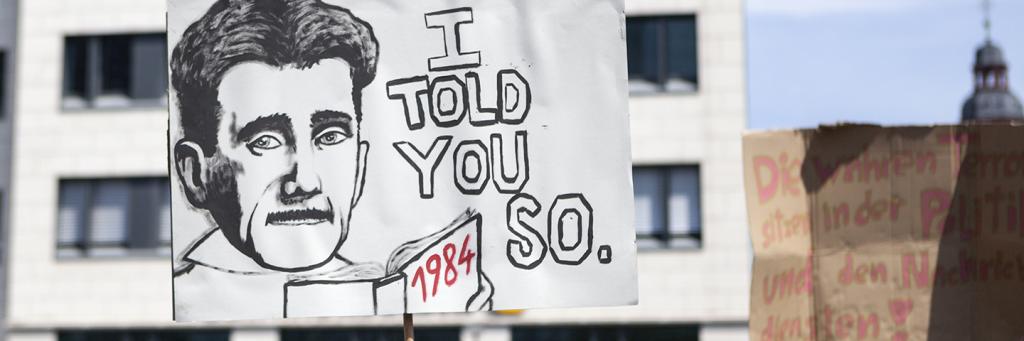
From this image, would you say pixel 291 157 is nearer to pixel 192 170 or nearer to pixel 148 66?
pixel 192 170

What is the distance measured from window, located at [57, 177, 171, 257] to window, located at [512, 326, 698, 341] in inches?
240

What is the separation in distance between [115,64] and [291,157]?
17861mm

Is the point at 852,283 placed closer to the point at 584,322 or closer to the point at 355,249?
the point at 355,249

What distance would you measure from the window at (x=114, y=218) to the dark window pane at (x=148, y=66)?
4.66 feet

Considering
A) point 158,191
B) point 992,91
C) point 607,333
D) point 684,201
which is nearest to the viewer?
point 684,201

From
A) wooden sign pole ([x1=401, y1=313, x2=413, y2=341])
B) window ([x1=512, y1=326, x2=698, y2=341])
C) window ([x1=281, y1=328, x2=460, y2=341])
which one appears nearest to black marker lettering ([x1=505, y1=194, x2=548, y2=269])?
wooden sign pole ([x1=401, y1=313, x2=413, y2=341])

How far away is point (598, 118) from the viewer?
5.34m

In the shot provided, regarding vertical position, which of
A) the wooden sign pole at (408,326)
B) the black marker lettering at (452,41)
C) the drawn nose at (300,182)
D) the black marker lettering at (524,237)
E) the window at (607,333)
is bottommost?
the window at (607,333)

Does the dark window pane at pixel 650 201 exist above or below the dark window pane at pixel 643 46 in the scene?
below

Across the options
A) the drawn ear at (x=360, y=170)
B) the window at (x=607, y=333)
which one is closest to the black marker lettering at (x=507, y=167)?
the drawn ear at (x=360, y=170)

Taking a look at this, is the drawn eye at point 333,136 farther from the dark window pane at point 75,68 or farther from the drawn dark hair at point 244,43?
the dark window pane at point 75,68

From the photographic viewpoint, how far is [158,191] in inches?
874

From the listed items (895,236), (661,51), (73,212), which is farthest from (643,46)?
(895,236)

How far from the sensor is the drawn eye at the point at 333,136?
5.40 meters
